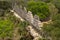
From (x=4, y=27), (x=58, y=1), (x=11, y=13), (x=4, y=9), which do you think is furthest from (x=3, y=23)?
(x=58, y=1)

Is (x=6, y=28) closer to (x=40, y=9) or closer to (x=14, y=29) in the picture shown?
(x=14, y=29)

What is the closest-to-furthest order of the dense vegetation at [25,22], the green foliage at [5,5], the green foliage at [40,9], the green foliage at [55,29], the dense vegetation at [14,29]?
1. the green foliage at [55,29]
2. the dense vegetation at [25,22]
3. the dense vegetation at [14,29]
4. the green foliage at [40,9]
5. the green foliage at [5,5]

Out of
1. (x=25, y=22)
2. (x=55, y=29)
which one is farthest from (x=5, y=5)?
(x=55, y=29)

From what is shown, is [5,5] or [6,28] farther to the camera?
[5,5]

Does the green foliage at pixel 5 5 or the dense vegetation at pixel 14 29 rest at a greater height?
the dense vegetation at pixel 14 29

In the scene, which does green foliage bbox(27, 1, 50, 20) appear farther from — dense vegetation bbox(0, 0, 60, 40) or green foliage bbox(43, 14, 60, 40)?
green foliage bbox(43, 14, 60, 40)

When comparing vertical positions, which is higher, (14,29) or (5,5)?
(14,29)

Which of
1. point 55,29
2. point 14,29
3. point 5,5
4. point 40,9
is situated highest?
point 55,29

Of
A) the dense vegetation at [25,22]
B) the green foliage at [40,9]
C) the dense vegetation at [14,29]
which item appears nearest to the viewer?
the dense vegetation at [25,22]

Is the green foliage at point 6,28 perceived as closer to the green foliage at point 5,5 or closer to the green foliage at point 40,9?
the green foliage at point 40,9

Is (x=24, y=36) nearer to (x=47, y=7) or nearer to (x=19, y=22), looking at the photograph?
(x=19, y=22)

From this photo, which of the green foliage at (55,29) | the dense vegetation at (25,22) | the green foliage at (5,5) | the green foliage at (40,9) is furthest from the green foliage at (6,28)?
the green foliage at (5,5)

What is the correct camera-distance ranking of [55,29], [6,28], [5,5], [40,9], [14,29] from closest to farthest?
[55,29], [6,28], [14,29], [40,9], [5,5]
